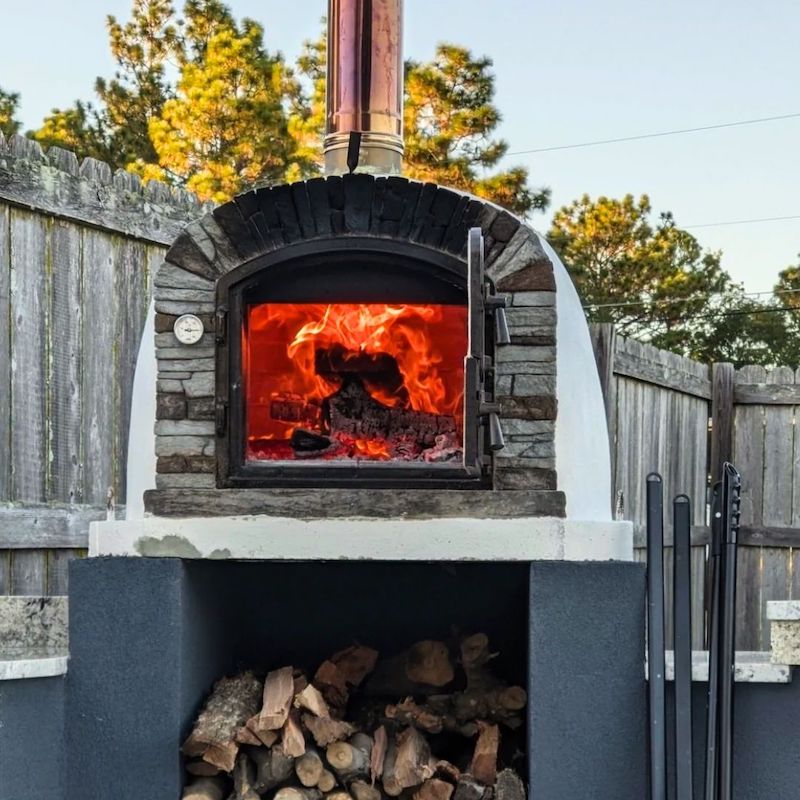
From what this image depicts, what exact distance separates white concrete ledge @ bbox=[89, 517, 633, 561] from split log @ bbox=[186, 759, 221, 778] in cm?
59

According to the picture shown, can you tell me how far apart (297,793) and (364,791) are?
189 millimetres

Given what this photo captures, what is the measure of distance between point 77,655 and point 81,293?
1646mm

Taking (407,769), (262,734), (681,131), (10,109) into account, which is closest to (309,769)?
(262,734)

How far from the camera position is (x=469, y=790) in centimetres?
340

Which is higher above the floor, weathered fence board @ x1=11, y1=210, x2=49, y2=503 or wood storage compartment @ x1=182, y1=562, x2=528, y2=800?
weathered fence board @ x1=11, y1=210, x2=49, y2=503

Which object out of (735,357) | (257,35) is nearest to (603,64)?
(257,35)

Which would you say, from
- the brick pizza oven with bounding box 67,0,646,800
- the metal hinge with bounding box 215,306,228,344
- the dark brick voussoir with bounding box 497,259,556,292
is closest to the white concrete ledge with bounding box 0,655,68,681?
the brick pizza oven with bounding box 67,0,646,800

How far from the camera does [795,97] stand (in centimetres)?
1294

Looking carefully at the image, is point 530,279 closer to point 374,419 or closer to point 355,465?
point 374,419

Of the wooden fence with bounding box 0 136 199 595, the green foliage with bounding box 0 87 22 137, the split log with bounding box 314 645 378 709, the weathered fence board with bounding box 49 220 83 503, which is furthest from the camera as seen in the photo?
the green foliage with bounding box 0 87 22 137

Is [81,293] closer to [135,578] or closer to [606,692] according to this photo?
[135,578]

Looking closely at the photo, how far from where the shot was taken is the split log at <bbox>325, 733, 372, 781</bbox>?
3.43 m

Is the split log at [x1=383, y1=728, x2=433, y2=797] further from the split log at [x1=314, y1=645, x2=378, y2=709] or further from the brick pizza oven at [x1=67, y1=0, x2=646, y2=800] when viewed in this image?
the split log at [x1=314, y1=645, x2=378, y2=709]

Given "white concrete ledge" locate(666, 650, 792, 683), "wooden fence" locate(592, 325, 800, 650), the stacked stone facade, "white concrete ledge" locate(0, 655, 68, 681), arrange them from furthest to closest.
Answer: "wooden fence" locate(592, 325, 800, 650), the stacked stone facade, "white concrete ledge" locate(666, 650, 792, 683), "white concrete ledge" locate(0, 655, 68, 681)
